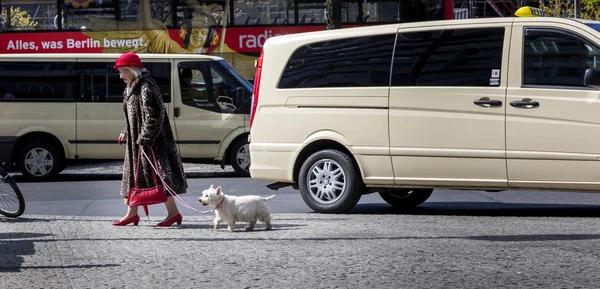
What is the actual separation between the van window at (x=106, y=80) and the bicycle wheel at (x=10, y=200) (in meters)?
7.20

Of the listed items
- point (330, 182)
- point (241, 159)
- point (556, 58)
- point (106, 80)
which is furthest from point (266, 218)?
point (106, 80)

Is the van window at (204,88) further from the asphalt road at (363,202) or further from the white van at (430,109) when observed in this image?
the white van at (430,109)

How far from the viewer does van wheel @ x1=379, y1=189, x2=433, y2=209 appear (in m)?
12.1

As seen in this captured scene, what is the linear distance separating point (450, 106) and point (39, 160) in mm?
9735

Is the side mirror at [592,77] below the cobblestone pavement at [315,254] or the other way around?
the other way around

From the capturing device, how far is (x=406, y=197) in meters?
12.2

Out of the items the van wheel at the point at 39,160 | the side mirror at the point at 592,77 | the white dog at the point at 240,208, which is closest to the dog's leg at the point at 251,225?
the white dog at the point at 240,208

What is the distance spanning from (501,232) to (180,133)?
9859 millimetres

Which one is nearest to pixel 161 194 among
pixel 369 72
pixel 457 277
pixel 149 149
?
pixel 149 149

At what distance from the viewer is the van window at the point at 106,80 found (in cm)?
1841

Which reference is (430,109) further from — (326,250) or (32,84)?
(32,84)

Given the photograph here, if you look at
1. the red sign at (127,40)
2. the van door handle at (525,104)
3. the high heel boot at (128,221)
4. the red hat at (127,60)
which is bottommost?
the high heel boot at (128,221)

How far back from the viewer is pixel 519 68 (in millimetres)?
10352

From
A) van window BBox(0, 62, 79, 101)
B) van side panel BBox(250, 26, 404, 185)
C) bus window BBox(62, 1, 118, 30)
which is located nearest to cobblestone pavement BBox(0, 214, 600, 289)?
van side panel BBox(250, 26, 404, 185)
